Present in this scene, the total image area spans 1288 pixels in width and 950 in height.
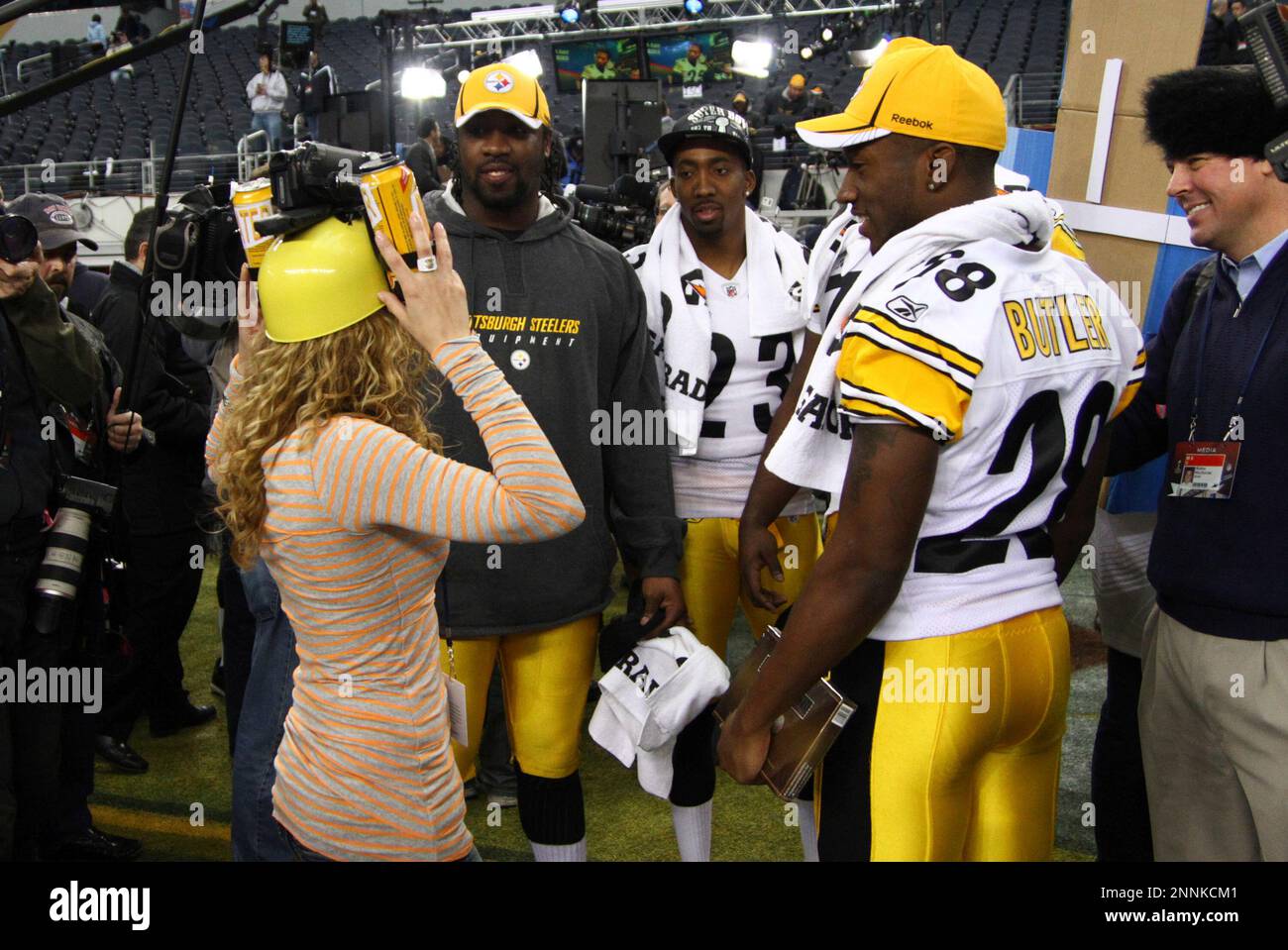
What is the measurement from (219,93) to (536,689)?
748 inches

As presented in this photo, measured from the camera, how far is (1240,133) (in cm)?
208

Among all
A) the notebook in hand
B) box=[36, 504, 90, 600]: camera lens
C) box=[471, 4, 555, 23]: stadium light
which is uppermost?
box=[471, 4, 555, 23]: stadium light

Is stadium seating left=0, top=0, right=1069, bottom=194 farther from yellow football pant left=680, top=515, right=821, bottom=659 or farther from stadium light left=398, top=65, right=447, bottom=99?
yellow football pant left=680, top=515, right=821, bottom=659

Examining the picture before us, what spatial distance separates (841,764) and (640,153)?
5.78m

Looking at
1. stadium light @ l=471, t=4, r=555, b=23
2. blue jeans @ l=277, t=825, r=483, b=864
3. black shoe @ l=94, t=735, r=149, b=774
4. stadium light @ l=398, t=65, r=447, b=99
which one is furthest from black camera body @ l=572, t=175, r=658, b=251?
stadium light @ l=471, t=4, r=555, b=23

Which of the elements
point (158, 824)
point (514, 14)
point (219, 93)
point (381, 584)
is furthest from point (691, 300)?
point (219, 93)

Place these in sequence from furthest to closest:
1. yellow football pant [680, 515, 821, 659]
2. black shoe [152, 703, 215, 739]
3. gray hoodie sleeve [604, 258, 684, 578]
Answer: black shoe [152, 703, 215, 739]
yellow football pant [680, 515, 821, 659]
gray hoodie sleeve [604, 258, 684, 578]

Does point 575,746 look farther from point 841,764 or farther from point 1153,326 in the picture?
point 1153,326

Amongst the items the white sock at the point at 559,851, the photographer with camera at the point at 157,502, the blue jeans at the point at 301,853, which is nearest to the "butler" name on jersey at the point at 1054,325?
the blue jeans at the point at 301,853

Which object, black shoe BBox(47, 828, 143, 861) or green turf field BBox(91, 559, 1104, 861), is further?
green turf field BBox(91, 559, 1104, 861)

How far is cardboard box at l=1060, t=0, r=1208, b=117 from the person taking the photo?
255 cm

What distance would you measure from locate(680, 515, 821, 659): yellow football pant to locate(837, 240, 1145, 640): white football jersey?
4.03ft
